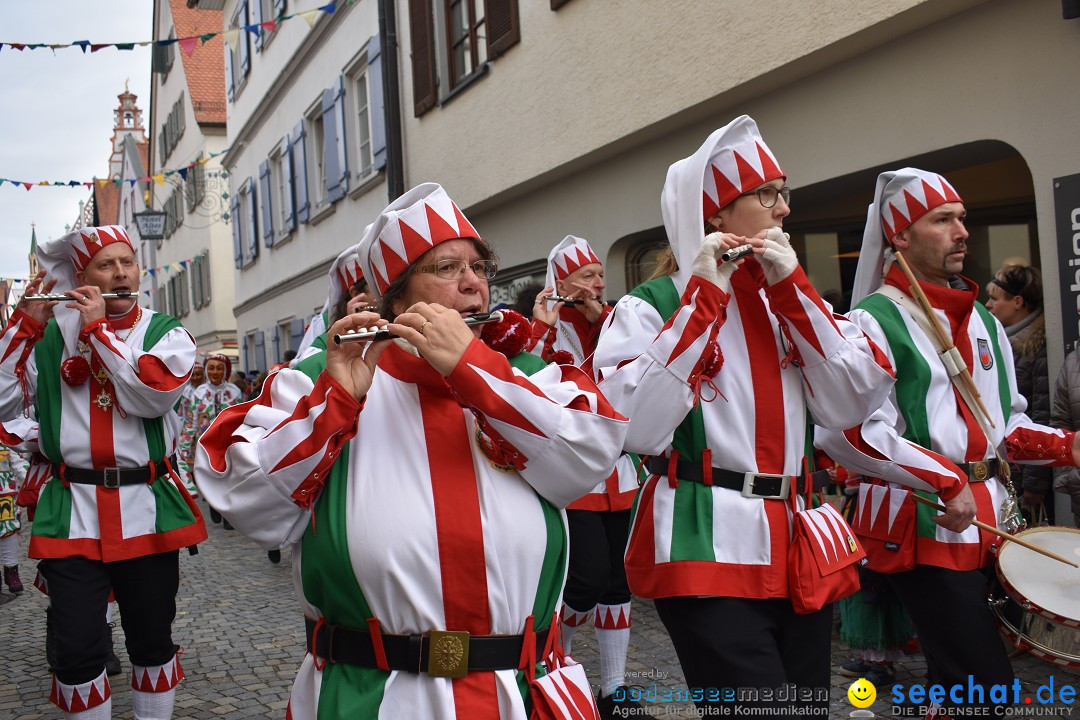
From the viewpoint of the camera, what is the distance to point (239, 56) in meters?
Answer: 23.3

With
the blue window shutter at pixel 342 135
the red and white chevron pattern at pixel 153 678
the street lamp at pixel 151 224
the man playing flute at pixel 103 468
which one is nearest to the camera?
the man playing flute at pixel 103 468

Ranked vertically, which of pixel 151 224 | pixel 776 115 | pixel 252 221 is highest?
pixel 151 224

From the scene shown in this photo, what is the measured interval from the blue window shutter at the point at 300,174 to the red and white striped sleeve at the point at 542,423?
16758 mm

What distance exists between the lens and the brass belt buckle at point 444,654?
210cm

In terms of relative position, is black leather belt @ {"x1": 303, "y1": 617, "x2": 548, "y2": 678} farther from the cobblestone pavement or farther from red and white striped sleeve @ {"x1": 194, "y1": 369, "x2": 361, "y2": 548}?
the cobblestone pavement

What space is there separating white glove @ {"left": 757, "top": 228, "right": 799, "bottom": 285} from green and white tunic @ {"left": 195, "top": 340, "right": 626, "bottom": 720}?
822 millimetres

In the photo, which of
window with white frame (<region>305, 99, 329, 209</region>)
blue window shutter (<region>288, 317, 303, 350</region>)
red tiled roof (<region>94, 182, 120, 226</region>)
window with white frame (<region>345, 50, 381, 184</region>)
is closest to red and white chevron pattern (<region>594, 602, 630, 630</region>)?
window with white frame (<region>345, 50, 381, 184</region>)

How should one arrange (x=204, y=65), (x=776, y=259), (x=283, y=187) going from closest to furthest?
1. (x=776, y=259)
2. (x=283, y=187)
3. (x=204, y=65)

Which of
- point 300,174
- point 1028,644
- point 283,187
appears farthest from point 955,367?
point 283,187

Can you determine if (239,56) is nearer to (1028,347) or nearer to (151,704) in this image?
(1028,347)

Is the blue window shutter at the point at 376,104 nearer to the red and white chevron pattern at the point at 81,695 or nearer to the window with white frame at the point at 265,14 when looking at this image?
the window with white frame at the point at 265,14

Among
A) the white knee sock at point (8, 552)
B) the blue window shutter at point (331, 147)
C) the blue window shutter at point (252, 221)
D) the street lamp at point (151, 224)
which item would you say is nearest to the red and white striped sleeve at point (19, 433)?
the white knee sock at point (8, 552)

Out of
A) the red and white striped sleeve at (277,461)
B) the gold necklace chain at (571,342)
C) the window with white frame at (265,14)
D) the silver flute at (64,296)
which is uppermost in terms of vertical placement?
the window with white frame at (265,14)

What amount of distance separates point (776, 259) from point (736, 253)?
119 millimetres
